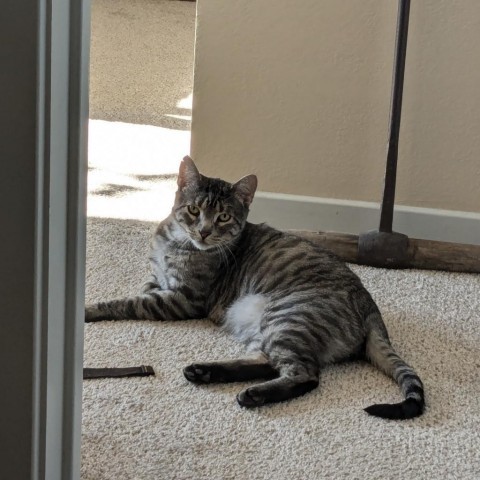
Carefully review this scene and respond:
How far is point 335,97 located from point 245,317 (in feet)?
2.88

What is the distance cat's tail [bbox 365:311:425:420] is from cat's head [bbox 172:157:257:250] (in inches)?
16.8

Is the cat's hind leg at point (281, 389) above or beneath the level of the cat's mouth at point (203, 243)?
beneath

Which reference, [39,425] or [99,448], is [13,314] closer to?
[39,425]

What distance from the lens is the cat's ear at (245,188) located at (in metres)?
2.30

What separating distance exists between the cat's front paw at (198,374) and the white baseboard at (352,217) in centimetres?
98

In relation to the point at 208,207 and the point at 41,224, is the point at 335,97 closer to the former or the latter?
the point at 208,207

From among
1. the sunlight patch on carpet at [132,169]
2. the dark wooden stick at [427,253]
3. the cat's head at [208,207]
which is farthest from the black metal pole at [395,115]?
the sunlight patch on carpet at [132,169]

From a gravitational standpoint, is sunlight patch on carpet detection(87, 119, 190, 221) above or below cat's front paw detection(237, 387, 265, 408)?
above

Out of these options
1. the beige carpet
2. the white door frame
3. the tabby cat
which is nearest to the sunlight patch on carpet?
the beige carpet

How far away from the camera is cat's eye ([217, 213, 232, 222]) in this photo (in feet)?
7.39

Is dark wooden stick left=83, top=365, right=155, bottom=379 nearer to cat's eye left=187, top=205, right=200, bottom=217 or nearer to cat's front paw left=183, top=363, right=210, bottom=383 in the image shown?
cat's front paw left=183, top=363, right=210, bottom=383

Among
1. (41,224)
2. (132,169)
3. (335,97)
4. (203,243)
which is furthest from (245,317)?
(132,169)

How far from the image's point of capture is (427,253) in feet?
8.59

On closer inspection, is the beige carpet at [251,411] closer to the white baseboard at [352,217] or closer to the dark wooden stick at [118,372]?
the dark wooden stick at [118,372]
